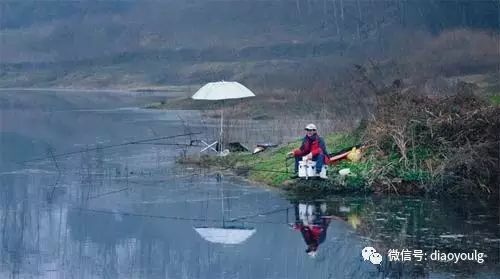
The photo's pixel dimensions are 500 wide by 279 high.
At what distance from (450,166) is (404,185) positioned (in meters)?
0.92

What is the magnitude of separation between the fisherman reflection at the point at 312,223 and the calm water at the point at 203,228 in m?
0.02

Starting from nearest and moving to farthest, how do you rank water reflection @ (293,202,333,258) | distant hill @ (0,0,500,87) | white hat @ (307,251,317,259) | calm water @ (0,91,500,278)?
calm water @ (0,91,500,278) → white hat @ (307,251,317,259) → water reflection @ (293,202,333,258) → distant hill @ (0,0,500,87)

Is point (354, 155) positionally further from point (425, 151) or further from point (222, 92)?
point (222, 92)

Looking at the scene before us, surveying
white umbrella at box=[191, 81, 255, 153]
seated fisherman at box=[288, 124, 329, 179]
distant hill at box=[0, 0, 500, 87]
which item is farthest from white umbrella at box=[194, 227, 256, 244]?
distant hill at box=[0, 0, 500, 87]

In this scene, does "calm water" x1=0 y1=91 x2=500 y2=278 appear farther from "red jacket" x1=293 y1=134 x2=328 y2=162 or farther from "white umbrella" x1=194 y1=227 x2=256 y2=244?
"red jacket" x1=293 y1=134 x2=328 y2=162

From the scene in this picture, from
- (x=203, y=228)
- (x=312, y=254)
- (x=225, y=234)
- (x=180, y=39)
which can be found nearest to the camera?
(x=312, y=254)

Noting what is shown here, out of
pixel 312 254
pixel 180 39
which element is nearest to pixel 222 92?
pixel 312 254

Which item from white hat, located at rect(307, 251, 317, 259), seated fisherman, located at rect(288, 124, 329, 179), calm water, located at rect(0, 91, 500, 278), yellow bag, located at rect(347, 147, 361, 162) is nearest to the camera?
calm water, located at rect(0, 91, 500, 278)

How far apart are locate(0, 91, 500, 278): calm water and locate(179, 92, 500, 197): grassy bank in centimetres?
59

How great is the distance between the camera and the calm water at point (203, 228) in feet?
40.7

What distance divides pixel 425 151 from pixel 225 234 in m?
5.41

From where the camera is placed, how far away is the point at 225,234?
1447 centimetres

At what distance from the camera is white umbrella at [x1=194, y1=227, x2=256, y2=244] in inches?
553

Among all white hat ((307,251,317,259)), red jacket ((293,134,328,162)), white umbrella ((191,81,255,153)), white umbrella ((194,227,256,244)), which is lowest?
white hat ((307,251,317,259))
